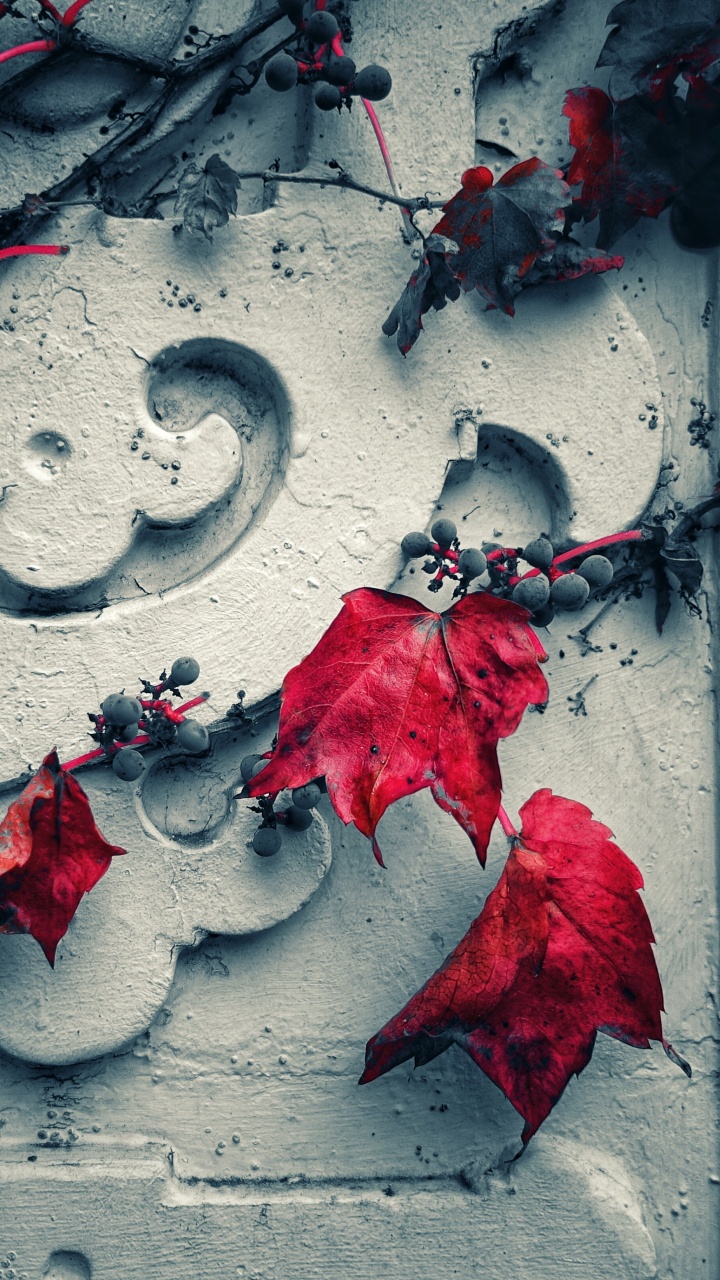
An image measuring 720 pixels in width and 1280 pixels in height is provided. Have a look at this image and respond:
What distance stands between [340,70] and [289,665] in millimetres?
563

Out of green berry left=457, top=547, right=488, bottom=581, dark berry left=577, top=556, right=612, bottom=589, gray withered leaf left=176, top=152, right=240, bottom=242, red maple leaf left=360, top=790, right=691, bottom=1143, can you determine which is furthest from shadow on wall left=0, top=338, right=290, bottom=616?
red maple leaf left=360, top=790, right=691, bottom=1143

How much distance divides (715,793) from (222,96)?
90 centimetres

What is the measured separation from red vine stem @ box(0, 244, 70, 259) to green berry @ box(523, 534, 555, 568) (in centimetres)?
53

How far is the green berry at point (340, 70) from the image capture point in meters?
0.95

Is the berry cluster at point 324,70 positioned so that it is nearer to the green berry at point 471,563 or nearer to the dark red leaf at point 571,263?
the dark red leaf at point 571,263

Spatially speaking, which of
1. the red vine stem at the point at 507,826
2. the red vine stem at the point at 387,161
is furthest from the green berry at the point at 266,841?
the red vine stem at the point at 387,161

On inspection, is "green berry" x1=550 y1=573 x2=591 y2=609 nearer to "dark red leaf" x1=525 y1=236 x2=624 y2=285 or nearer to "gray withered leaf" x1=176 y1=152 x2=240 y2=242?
"dark red leaf" x1=525 y1=236 x2=624 y2=285

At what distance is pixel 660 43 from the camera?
1.02 m

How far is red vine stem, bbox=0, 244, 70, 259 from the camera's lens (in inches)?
37.9

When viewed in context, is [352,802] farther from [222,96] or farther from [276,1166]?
[222,96]

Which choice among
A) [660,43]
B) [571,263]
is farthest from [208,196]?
[660,43]

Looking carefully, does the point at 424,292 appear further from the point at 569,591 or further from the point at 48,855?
the point at 48,855

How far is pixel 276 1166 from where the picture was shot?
3.30 ft

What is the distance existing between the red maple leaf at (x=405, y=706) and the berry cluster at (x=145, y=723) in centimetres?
10
